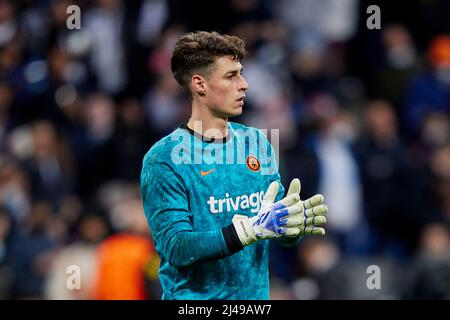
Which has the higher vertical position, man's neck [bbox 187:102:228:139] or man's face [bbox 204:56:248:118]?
man's face [bbox 204:56:248:118]

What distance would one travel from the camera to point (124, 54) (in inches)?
547

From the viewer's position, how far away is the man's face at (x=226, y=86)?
6.17 m

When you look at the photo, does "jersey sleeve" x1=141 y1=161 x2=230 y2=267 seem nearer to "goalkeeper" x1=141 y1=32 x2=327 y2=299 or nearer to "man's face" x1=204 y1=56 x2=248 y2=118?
"goalkeeper" x1=141 y1=32 x2=327 y2=299

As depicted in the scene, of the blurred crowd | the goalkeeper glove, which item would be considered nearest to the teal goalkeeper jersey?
the goalkeeper glove

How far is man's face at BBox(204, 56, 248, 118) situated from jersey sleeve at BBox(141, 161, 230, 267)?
50 centimetres

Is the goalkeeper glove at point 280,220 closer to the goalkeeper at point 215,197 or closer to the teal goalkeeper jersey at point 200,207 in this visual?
the goalkeeper at point 215,197

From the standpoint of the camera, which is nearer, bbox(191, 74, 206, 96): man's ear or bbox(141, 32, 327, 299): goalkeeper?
bbox(141, 32, 327, 299): goalkeeper

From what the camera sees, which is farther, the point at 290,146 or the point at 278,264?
the point at 290,146

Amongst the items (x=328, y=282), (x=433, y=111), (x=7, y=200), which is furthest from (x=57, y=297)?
(x=433, y=111)

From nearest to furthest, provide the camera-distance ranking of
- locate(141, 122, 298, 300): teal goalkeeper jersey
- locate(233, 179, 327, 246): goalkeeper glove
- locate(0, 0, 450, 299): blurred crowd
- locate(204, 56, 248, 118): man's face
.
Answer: locate(233, 179, 327, 246): goalkeeper glove
locate(141, 122, 298, 300): teal goalkeeper jersey
locate(204, 56, 248, 118): man's face
locate(0, 0, 450, 299): blurred crowd

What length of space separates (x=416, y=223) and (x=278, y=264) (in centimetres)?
165

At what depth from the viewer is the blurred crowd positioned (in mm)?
11000
